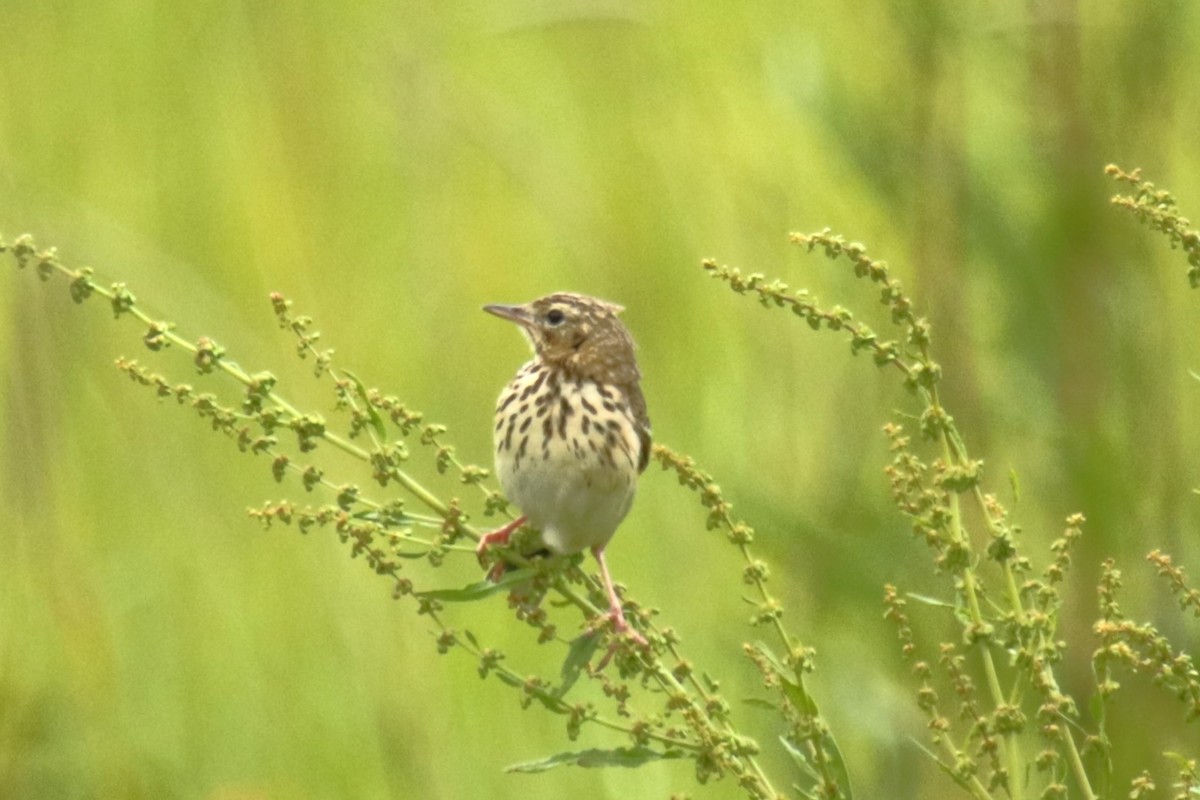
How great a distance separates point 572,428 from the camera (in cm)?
388

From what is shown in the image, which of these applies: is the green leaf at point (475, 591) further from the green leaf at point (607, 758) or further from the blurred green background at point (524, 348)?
the blurred green background at point (524, 348)

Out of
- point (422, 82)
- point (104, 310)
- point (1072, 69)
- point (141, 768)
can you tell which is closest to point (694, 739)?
point (1072, 69)

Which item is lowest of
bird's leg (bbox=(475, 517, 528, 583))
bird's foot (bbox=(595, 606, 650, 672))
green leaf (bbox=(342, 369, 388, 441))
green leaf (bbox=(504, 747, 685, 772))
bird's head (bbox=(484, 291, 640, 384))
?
green leaf (bbox=(504, 747, 685, 772))

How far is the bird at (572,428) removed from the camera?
11.8 feet

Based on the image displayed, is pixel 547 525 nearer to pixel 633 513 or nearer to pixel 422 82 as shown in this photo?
pixel 422 82

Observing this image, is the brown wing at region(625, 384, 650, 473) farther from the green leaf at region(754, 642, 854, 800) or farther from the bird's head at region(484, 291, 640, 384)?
the green leaf at region(754, 642, 854, 800)

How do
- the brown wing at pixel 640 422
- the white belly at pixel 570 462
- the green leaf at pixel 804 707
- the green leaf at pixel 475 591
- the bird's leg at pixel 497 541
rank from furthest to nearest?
the brown wing at pixel 640 422 → the white belly at pixel 570 462 → the bird's leg at pixel 497 541 → the green leaf at pixel 475 591 → the green leaf at pixel 804 707

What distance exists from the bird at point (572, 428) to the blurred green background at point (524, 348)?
0.76 feet

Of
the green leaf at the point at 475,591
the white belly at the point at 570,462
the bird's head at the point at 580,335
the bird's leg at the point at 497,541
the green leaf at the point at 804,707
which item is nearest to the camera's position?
the green leaf at the point at 804,707

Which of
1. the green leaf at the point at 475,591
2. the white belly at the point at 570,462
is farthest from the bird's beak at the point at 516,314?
the green leaf at the point at 475,591

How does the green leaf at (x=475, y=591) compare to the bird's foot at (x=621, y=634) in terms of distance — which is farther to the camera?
the green leaf at (x=475, y=591)

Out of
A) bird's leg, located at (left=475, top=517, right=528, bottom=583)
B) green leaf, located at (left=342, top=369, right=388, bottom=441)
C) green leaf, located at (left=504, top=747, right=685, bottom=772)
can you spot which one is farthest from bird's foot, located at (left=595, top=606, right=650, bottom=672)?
green leaf, located at (left=342, top=369, right=388, bottom=441)

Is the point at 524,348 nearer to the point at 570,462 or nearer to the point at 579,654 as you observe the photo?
the point at 570,462

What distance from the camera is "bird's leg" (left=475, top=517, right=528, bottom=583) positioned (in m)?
3.06
